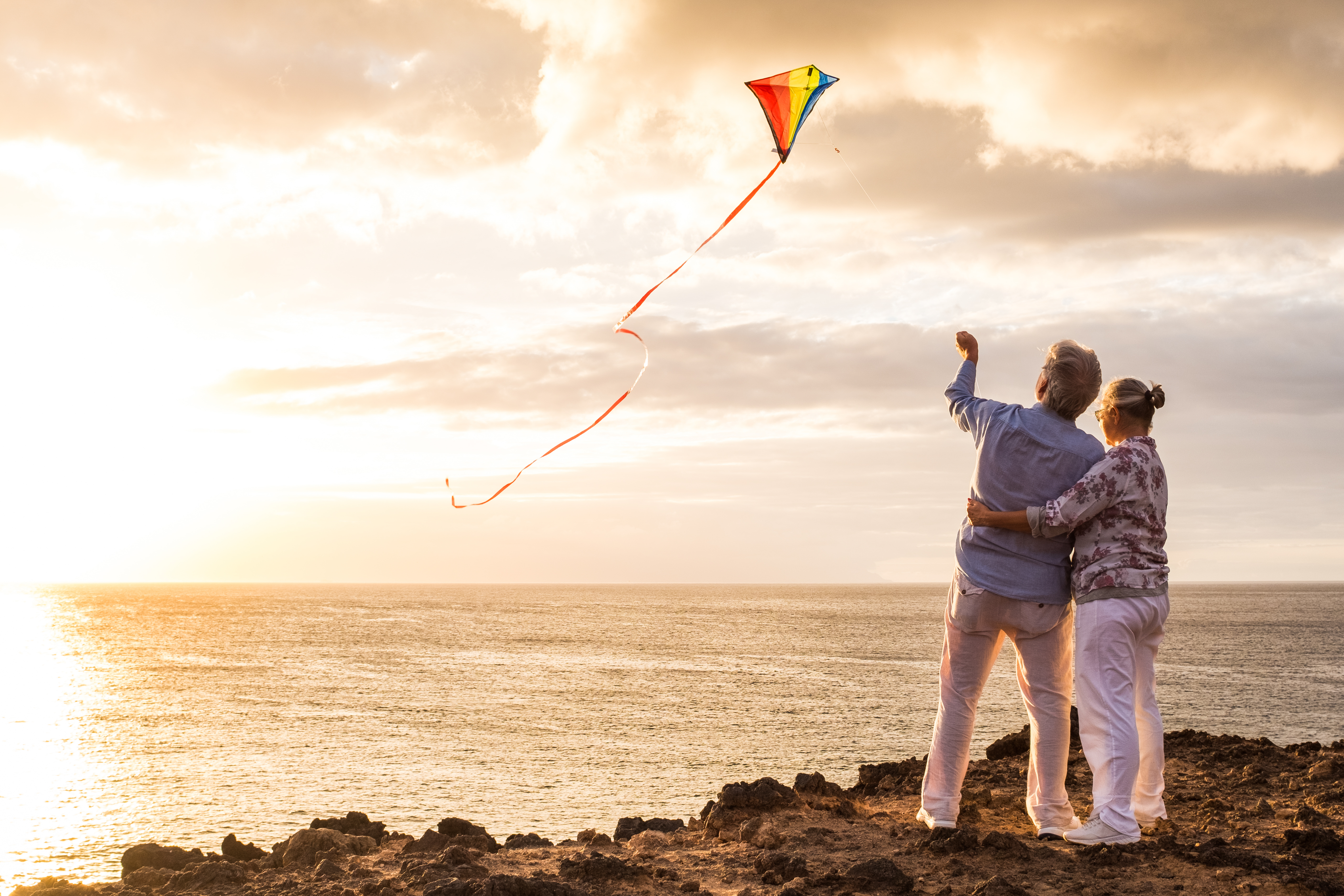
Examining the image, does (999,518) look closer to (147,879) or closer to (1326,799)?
(1326,799)

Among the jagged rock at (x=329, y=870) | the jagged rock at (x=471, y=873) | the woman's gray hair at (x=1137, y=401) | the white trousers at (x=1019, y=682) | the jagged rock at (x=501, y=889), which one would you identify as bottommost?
the jagged rock at (x=329, y=870)

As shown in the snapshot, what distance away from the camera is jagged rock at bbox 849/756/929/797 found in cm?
734

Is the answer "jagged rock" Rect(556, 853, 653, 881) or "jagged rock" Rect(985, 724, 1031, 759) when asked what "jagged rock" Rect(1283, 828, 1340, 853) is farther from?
"jagged rock" Rect(985, 724, 1031, 759)

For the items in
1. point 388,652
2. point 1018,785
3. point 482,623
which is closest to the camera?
point 1018,785

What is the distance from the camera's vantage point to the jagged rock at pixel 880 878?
4492 mm

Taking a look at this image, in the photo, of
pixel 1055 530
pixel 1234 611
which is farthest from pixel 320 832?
pixel 1234 611

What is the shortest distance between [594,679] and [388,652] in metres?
22.7

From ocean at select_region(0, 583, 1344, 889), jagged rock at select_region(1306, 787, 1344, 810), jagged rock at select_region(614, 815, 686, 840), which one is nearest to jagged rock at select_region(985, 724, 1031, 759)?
jagged rock at select_region(1306, 787, 1344, 810)

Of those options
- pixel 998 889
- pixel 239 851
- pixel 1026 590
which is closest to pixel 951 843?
pixel 998 889

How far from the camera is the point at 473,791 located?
1877 cm

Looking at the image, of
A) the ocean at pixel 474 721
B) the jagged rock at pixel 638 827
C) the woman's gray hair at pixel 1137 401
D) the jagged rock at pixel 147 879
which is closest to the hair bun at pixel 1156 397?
the woman's gray hair at pixel 1137 401

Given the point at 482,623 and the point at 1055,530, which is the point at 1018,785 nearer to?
the point at 1055,530

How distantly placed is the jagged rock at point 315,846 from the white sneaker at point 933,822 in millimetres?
3602

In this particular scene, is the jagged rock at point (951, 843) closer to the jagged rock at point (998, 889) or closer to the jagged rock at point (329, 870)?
the jagged rock at point (998, 889)
